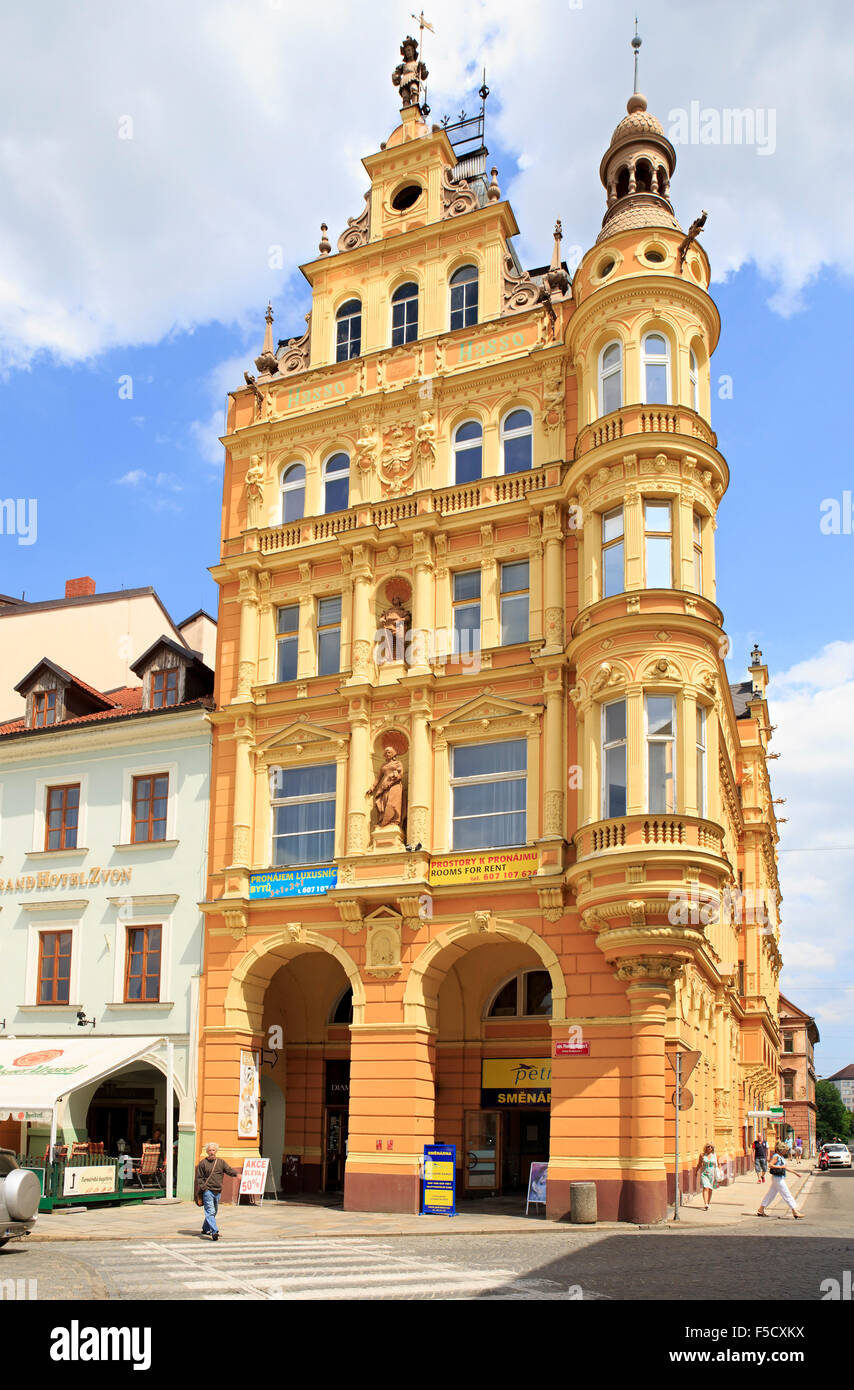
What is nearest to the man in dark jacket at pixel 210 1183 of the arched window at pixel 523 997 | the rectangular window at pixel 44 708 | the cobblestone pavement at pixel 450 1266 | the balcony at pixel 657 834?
the cobblestone pavement at pixel 450 1266

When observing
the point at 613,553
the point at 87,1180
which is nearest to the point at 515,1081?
the point at 87,1180

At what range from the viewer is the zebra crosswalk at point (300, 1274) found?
1411 centimetres

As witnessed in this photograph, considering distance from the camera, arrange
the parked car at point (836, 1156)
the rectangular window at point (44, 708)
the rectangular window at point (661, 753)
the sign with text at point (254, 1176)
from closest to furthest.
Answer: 1. the rectangular window at point (661, 753)
2. the sign with text at point (254, 1176)
3. the rectangular window at point (44, 708)
4. the parked car at point (836, 1156)

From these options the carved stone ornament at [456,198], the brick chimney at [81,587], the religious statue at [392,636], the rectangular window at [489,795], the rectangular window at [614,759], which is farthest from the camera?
the brick chimney at [81,587]

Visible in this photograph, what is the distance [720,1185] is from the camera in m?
40.0

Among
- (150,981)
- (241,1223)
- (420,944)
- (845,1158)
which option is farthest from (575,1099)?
(845,1158)

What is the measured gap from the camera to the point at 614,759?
84.4ft

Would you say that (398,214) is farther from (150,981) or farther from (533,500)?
(150,981)

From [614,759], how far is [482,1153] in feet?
36.8

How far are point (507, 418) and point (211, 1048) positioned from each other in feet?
54.8

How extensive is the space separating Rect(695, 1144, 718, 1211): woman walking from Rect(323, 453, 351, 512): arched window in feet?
62.4

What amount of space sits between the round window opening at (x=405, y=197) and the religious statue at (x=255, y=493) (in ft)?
25.5

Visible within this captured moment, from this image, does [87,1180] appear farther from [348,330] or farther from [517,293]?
[517,293]

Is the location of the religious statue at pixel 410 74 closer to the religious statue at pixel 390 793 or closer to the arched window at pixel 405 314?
the arched window at pixel 405 314
